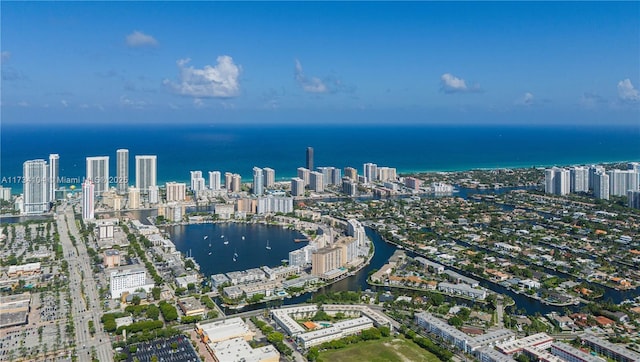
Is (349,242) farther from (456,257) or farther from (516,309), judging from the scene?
(516,309)

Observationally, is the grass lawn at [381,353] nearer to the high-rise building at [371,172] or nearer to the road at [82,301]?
the road at [82,301]

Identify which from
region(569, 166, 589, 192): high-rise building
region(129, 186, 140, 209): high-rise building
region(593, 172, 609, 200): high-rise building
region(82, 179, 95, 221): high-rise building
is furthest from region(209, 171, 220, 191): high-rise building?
region(593, 172, 609, 200): high-rise building

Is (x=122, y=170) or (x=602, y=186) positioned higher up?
(x=122, y=170)

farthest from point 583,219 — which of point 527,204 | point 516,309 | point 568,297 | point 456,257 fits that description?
point 516,309

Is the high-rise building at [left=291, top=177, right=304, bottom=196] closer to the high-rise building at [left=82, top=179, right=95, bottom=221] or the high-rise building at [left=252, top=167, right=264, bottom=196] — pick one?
the high-rise building at [left=252, top=167, right=264, bottom=196]

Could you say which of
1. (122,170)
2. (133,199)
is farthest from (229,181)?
(133,199)

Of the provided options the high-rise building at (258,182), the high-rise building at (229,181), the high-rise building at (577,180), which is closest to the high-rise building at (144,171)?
the high-rise building at (229,181)

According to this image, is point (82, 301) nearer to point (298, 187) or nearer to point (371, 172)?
point (298, 187)
